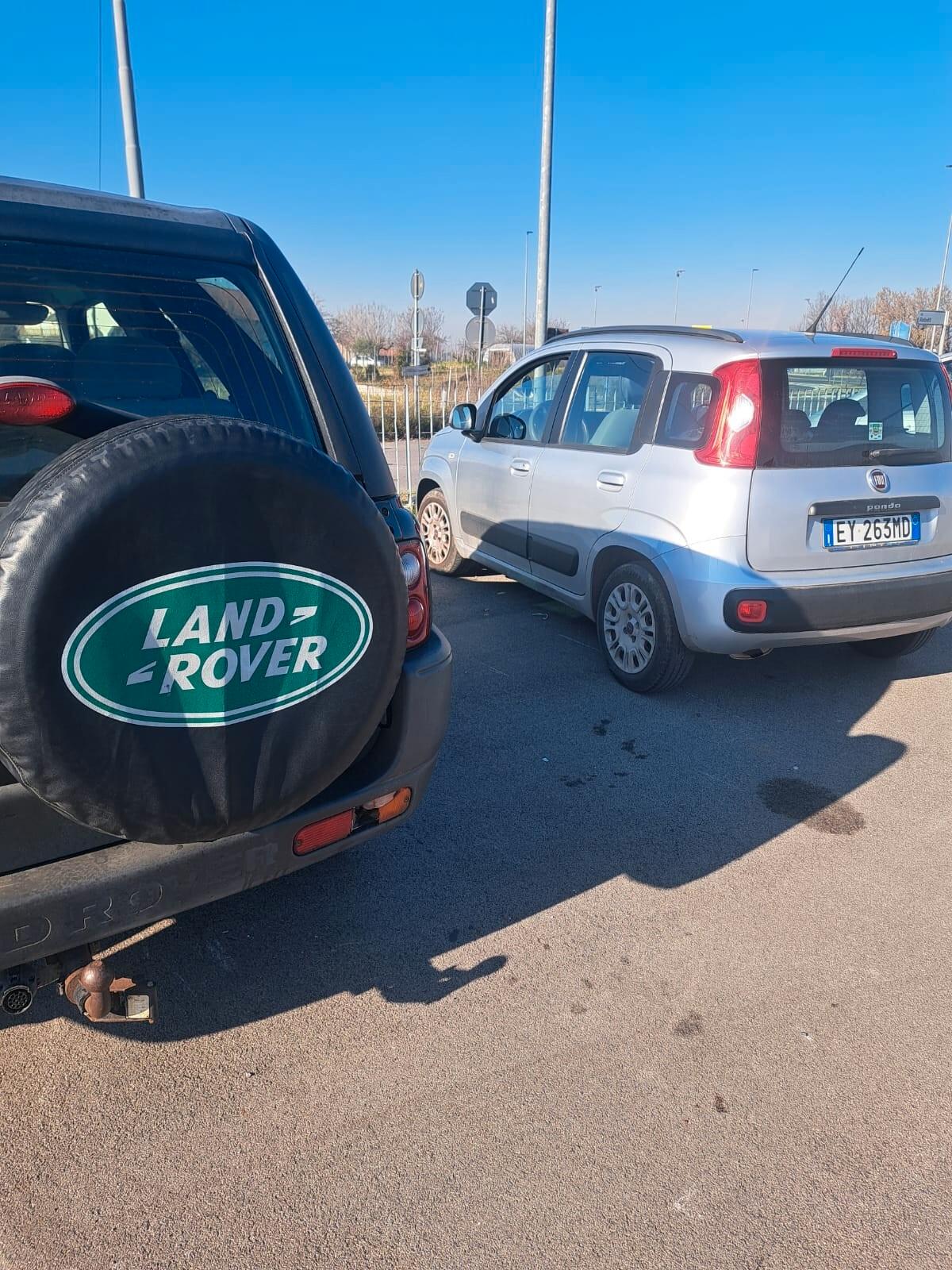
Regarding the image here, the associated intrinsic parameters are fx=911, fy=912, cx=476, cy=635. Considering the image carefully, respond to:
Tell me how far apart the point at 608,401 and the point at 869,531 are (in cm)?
167

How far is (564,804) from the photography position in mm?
3725

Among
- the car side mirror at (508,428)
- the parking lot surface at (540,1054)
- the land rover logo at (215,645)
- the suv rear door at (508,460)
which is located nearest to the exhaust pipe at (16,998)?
the parking lot surface at (540,1054)

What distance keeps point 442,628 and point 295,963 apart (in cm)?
341

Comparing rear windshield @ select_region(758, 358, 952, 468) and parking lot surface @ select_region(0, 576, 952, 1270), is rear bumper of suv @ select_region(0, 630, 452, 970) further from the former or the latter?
rear windshield @ select_region(758, 358, 952, 468)

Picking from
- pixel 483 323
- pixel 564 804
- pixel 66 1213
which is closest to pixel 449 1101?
pixel 66 1213

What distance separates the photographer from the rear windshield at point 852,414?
4281 mm

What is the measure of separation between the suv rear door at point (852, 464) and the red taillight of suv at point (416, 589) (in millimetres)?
2241

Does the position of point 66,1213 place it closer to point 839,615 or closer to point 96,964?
point 96,964

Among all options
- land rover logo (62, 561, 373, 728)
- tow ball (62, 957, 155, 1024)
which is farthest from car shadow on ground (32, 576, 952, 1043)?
land rover logo (62, 561, 373, 728)

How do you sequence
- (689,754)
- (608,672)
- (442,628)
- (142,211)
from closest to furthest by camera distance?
1. (142,211)
2. (689,754)
3. (608,672)
4. (442,628)

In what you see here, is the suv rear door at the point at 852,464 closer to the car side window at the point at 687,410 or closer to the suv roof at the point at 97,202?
the car side window at the point at 687,410

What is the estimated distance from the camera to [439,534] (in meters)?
7.27

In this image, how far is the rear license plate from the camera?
4.36 meters

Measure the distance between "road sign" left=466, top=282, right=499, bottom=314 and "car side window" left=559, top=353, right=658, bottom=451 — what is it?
6383mm
